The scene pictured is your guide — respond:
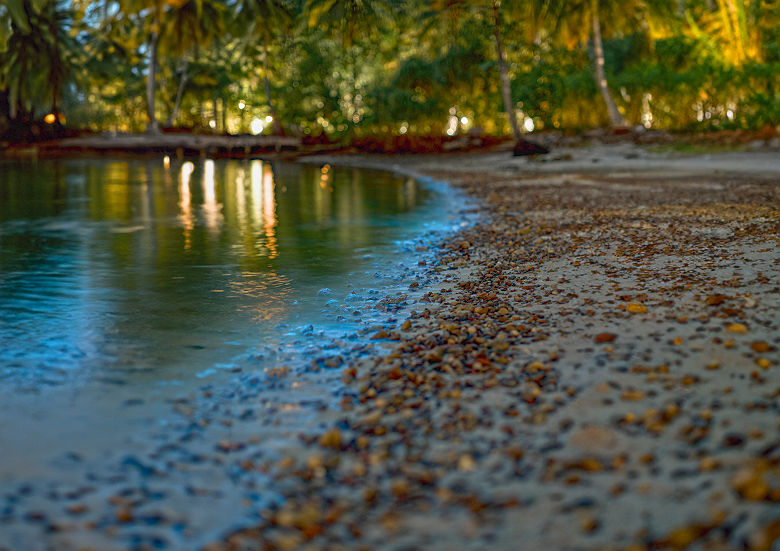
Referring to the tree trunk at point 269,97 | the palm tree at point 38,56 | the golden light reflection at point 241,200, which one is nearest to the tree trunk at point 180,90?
the palm tree at point 38,56

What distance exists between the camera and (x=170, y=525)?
11.9ft

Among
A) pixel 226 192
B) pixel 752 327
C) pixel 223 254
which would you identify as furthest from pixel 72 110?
pixel 752 327

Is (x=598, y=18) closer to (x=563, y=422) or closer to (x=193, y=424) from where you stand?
(x=563, y=422)

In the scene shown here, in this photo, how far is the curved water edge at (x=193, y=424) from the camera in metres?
3.92

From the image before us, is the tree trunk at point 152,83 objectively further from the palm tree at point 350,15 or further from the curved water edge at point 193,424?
the curved water edge at point 193,424

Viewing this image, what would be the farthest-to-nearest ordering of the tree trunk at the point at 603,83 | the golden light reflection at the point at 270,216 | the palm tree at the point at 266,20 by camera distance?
the palm tree at the point at 266,20, the tree trunk at the point at 603,83, the golden light reflection at the point at 270,216

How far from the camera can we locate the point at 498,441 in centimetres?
427

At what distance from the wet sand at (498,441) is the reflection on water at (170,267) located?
131 centimetres

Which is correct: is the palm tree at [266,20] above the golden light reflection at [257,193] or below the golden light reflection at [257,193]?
above

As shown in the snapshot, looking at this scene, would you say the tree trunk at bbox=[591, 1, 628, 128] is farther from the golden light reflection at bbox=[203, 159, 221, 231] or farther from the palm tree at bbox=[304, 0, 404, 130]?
the golden light reflection at bbox=[203, 159, 221, 231]

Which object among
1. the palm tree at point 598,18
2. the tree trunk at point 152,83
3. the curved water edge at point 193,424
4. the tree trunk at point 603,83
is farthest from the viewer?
the tree trunk at point 152,83

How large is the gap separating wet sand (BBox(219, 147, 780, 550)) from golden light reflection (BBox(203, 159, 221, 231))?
8.78m

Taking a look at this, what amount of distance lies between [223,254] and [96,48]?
1768 inches

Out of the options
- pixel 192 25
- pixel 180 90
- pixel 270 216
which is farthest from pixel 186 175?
pixel 180 90
